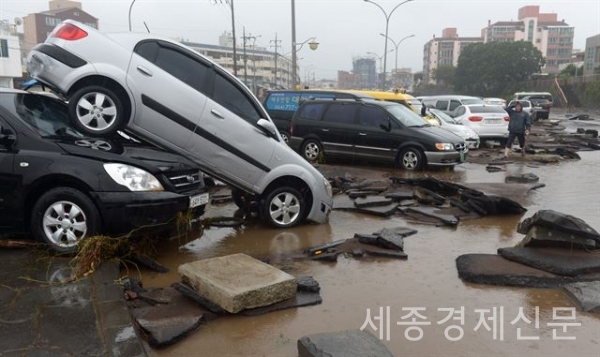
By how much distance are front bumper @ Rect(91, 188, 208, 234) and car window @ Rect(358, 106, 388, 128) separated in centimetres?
805

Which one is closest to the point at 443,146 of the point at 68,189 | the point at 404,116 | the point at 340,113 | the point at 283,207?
the point at 404,116

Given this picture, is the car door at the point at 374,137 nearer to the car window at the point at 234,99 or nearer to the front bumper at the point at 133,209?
the car window at the point at 234,99

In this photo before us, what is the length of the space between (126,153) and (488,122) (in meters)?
15.2

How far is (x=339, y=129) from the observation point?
42.4 feet

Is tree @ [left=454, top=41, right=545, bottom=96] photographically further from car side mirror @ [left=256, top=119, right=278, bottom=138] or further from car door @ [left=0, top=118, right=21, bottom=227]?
car door @ [left=0, top=118, right=21, bottom=227]

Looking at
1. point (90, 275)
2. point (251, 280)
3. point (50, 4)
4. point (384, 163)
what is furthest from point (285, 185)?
point (50, 4)

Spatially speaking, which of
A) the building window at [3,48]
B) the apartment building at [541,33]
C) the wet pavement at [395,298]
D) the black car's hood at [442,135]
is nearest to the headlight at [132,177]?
the wet pavement at [395,298]

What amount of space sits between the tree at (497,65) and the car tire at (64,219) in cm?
7748

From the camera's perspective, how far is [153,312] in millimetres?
4191

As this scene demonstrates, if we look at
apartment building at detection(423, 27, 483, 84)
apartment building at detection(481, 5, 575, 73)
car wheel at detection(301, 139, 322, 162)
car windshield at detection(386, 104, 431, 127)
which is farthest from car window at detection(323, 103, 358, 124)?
apartment building at detection(423, 27, 483, 84)

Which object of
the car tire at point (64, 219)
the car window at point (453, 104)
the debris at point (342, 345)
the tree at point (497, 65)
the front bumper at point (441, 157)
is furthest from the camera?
the tree at point (497, 65)

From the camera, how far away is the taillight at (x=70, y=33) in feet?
21.2

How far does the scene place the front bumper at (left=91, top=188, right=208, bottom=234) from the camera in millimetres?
4961

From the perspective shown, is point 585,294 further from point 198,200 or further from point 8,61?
point 8,61
